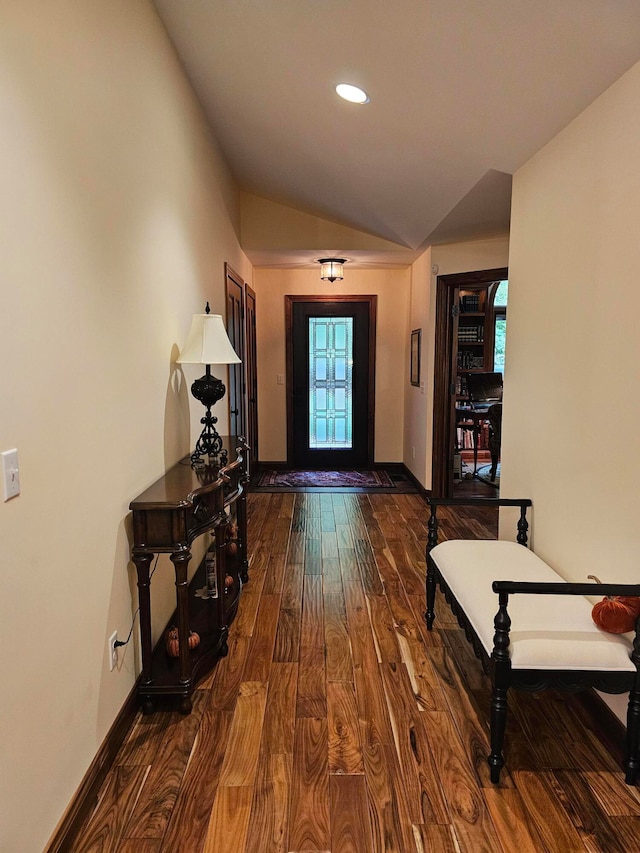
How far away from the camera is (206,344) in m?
2.58

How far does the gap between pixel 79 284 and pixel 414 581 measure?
2.62 m

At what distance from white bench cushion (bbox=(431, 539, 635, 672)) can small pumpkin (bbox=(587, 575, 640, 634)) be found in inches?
1.4

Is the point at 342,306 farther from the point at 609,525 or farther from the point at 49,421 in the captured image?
the point at 49,421

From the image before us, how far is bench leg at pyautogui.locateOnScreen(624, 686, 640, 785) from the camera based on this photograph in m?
1.73

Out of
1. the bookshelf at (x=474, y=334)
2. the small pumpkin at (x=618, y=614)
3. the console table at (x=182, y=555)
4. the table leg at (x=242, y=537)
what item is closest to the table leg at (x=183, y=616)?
the console table at (x=182, y=555)

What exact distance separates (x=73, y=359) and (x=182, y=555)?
34.0 inches

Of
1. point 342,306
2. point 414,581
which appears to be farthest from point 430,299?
point 414,581

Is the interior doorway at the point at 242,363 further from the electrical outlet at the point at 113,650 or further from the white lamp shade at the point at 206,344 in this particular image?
the electrical outlet at the point at 113,650

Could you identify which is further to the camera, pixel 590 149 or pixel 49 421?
pixel 590 149

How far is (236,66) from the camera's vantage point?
2.66 metres

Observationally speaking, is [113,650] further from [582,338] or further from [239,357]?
[239,357]

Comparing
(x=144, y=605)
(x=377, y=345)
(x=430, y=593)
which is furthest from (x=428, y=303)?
(x=144, y=605)

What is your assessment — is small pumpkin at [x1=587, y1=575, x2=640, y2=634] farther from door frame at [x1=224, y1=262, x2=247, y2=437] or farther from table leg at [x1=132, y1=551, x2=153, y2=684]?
door frame at [x1=224, y1=262, x2=247, y2=437]

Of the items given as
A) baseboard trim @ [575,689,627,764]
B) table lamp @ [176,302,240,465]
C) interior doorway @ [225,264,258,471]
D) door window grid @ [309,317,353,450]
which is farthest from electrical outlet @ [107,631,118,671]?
door window grid @ [309,317,353,450]
